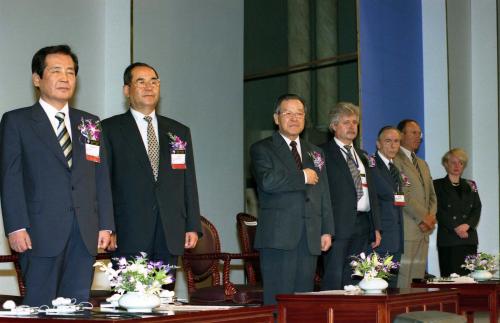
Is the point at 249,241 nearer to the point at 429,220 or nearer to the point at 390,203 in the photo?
the point at 390,203

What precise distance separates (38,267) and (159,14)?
12.7ft

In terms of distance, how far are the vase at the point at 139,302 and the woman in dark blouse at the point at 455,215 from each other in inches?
181

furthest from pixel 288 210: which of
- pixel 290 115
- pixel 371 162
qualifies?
pixel 371 162

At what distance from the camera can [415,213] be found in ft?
20.0

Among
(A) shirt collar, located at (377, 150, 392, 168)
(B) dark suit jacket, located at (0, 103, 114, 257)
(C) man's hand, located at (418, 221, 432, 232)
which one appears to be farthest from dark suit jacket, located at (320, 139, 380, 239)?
(B) dark suit jacket, located at (0, 103, 114, 257)

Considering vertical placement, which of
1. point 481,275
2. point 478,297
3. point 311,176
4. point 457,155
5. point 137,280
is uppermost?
point 457,155

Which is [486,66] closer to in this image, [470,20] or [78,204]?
[470,20]

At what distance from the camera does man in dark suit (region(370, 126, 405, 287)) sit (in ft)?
18.6

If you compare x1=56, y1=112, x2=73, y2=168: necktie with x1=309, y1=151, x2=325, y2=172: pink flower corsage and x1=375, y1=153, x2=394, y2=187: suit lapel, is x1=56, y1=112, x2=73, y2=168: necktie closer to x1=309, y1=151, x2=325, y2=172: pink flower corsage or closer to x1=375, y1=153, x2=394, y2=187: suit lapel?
x1=309, y1=151, x2=325, y2=172: pink flower corsage

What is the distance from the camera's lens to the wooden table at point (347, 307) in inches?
146

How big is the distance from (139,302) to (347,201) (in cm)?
255

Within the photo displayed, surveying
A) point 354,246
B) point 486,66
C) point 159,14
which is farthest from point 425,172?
point 159,14

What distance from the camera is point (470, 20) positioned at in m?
7.85

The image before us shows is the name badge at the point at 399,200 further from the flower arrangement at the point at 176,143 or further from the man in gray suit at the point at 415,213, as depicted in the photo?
the flower arrangement at the point at 176,143
